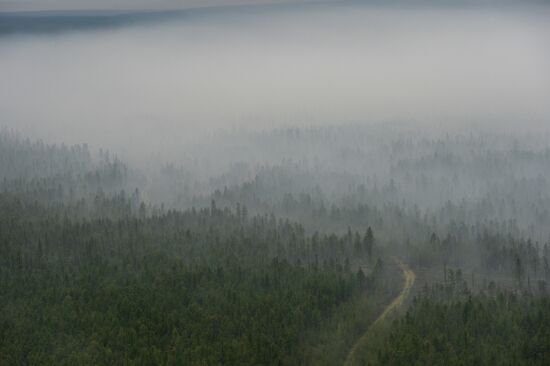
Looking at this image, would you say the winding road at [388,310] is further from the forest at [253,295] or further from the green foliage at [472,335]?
the green foliage at [472,335]

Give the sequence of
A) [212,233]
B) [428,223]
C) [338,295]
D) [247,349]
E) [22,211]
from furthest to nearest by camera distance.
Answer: [428,223]
[22,211]
[212,233]
[338,295]
[247,349]

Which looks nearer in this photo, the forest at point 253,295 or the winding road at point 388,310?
the forest at point 253,295

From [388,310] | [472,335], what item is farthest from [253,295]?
[472,335]

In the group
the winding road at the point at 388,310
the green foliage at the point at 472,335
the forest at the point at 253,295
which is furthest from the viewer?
the winding road at the point at 388,310

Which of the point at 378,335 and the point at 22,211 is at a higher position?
the point at 22,211

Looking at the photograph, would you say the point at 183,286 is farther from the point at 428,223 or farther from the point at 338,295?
the point at 428,223

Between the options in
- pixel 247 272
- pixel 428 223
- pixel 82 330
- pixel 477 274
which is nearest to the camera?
pixel 82 330

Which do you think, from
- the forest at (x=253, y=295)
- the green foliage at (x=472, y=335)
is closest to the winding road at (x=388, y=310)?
the forest at (x=253, y=295)

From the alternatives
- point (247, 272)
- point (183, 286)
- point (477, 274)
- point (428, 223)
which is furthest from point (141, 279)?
point (428, 223)
